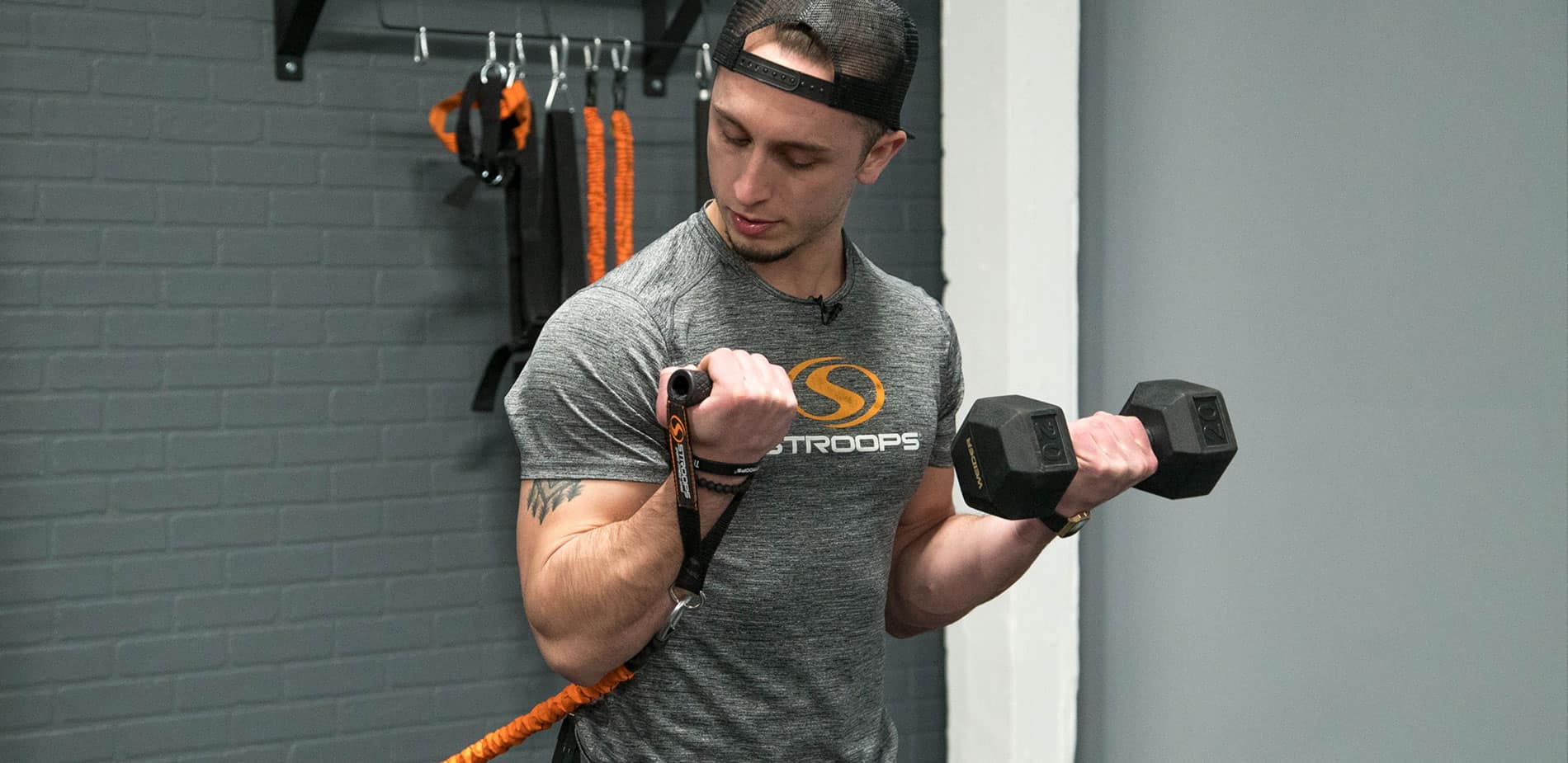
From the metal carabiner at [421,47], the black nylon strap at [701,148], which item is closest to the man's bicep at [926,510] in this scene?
the black nylon strap at [701,148]

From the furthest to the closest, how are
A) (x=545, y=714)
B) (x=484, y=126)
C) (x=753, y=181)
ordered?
(x=484, y=126), (x=545, y=714), (x=753, y=181)

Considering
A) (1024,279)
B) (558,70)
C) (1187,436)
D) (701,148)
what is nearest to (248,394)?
(558,70)

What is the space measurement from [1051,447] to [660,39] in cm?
194

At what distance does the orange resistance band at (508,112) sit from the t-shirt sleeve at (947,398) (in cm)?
134

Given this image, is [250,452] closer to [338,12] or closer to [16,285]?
[16,285]

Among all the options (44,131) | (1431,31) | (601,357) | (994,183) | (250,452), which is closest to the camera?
(601,357)

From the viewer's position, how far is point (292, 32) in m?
2.55

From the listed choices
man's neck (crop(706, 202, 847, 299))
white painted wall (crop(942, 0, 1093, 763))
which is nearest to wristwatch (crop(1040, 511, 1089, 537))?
man's neck (crop(706, 202, 847, 299))

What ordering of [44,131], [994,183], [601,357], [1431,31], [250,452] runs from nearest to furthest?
1. [601,357]
2. [1431,31]
3. [44,131]
4. [250,452]
5. [994,183]

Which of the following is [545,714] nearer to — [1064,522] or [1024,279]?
[1064,522]

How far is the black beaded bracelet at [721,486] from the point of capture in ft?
3.58

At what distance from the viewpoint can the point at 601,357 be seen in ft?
3.91

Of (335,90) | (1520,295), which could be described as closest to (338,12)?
(335,90)

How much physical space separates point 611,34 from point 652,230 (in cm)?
46
